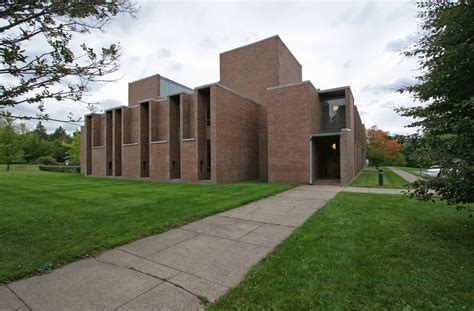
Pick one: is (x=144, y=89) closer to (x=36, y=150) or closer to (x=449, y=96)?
(x=449, y=96)

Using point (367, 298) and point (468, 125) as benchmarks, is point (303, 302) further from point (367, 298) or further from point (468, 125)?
point (468, 125)

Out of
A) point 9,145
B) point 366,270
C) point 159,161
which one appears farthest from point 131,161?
point 9,145

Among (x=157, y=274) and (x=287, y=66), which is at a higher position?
(x=287, y=66)

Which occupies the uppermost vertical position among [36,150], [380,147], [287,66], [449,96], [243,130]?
[287,66]

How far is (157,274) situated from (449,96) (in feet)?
21.4

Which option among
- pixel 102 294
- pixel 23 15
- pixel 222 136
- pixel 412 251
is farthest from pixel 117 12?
pixel 222 136

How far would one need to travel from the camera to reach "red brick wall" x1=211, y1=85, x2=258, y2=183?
56.2 ft

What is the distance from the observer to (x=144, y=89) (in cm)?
3094

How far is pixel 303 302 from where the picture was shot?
8.92 ft

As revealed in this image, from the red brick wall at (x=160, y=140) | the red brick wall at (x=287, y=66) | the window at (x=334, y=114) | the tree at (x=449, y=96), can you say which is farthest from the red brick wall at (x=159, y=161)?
the tree at (x=449, y=96)

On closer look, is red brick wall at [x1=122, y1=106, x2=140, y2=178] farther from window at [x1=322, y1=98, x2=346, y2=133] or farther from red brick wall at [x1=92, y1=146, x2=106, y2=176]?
window at [x1=322, y1=98, x2=346, y2=133]

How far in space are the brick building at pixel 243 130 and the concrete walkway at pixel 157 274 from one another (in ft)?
39.1

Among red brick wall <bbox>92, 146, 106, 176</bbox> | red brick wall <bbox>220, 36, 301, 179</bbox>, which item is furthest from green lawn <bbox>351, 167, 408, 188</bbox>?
red brick wall <bbox>92, 146, 106, 176</bbox>

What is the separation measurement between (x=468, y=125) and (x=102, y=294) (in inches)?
248
